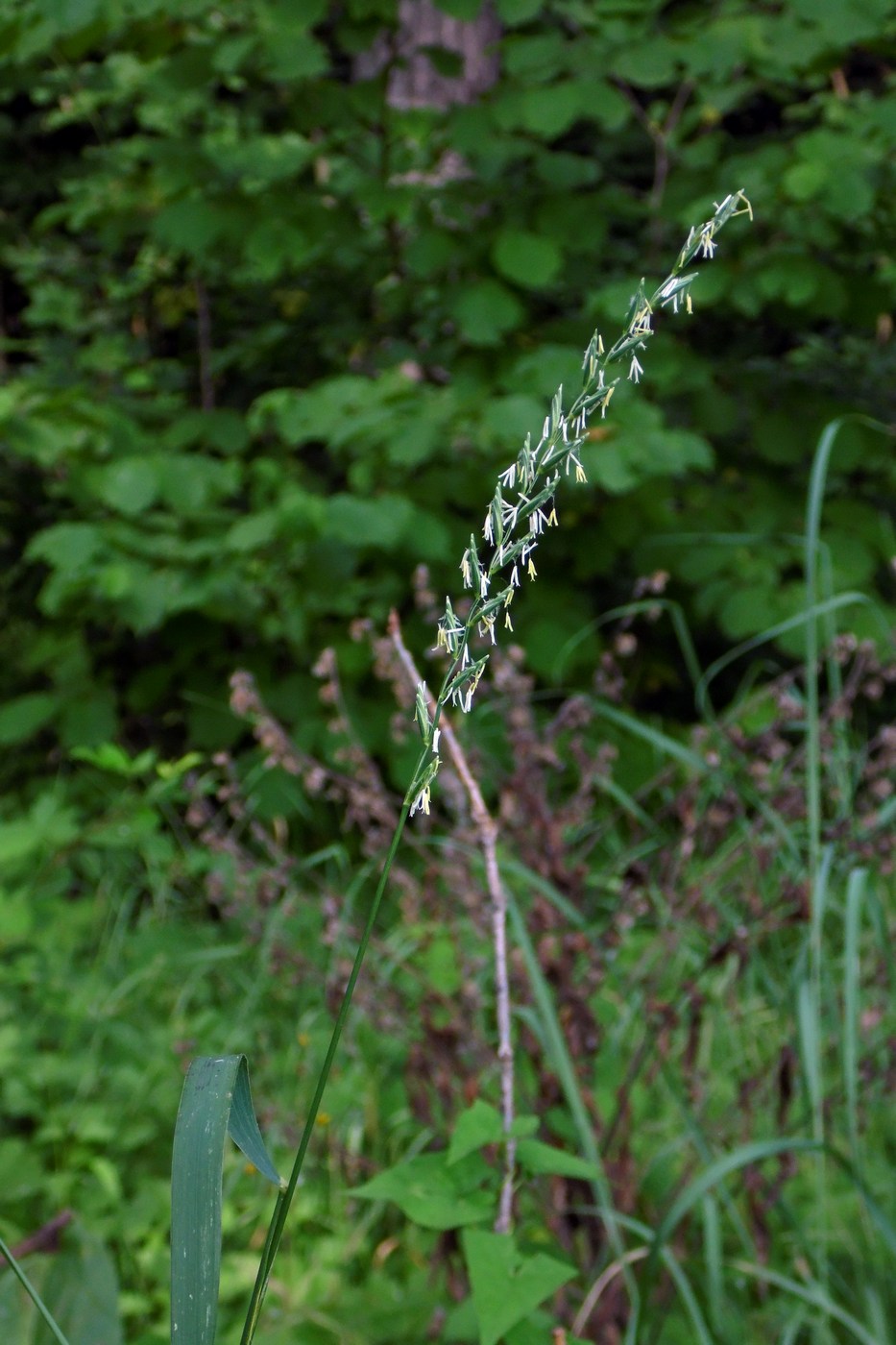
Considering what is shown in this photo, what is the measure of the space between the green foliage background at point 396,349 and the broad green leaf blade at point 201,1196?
7.07ft

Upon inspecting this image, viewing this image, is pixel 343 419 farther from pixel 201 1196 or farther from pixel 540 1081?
pixel 201 1196

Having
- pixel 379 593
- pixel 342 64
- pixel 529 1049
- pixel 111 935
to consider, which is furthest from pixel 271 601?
pixel 342 64

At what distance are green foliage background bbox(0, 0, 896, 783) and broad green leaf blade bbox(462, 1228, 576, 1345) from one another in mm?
1884

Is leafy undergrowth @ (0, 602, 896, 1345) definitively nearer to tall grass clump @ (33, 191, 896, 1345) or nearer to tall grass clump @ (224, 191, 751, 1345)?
tall grass clump @ (33, 191, 896, 1345)

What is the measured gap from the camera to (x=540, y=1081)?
1521 mm

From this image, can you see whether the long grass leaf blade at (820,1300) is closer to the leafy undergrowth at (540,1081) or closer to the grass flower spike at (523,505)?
the leafy undergrowth at (540,1081)

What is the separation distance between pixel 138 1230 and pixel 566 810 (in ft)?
2.75

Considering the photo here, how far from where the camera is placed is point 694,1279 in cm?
161

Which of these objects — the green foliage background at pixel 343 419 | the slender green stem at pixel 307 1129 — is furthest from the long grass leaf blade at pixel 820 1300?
the slender green stem at pixel 307 1129

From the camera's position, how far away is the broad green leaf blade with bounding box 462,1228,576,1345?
0.89m

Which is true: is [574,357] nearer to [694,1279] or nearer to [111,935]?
[111,935]

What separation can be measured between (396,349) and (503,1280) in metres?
2.88

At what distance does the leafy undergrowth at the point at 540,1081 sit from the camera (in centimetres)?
139

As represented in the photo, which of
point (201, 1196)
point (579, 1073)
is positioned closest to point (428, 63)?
point (579, 1073)
